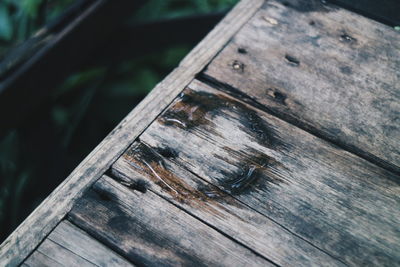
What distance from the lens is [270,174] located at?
4.27ft

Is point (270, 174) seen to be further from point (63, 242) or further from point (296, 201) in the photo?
point (63, 242)

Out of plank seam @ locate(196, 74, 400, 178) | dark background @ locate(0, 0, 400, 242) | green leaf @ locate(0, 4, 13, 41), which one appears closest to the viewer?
plank seam @ locate(196, 74, 400, 178)

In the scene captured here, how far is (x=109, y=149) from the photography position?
1.34m

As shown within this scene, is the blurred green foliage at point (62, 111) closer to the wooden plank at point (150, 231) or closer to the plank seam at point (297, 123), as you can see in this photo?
the plank seam at point (297, 123)

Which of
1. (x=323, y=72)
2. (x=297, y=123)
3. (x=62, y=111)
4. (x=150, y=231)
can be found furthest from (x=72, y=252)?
(x=62, y=111)

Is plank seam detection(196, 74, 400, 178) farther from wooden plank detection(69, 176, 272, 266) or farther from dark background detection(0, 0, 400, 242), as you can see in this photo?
dark background detection(0, 0, 400, 242)

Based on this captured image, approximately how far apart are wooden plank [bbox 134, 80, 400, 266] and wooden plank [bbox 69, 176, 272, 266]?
17 centimetres

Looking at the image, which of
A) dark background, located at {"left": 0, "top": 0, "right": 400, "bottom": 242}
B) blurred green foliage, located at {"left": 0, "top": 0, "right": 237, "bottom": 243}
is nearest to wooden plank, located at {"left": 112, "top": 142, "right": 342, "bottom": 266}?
dark background, located at {"left": 0, "top": 0, "right": 400, "bottom": 242}

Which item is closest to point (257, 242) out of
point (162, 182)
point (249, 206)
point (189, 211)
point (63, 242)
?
point (249, 206)

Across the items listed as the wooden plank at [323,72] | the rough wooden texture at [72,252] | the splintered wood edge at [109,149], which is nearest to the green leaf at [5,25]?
the splintered wood edge at [109,149]

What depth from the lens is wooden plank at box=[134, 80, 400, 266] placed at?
1.17 metres

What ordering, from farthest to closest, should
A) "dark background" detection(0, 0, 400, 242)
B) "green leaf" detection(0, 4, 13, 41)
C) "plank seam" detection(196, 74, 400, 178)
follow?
"green leaf" detection(0, 4, 13, 41) < "dark background" detection(0, 0, 400, 242) < "plank seam" detection(196, 74, 400, 178)

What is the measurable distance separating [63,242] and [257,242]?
0.62m

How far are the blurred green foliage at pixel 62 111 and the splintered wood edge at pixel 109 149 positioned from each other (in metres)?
1.09
